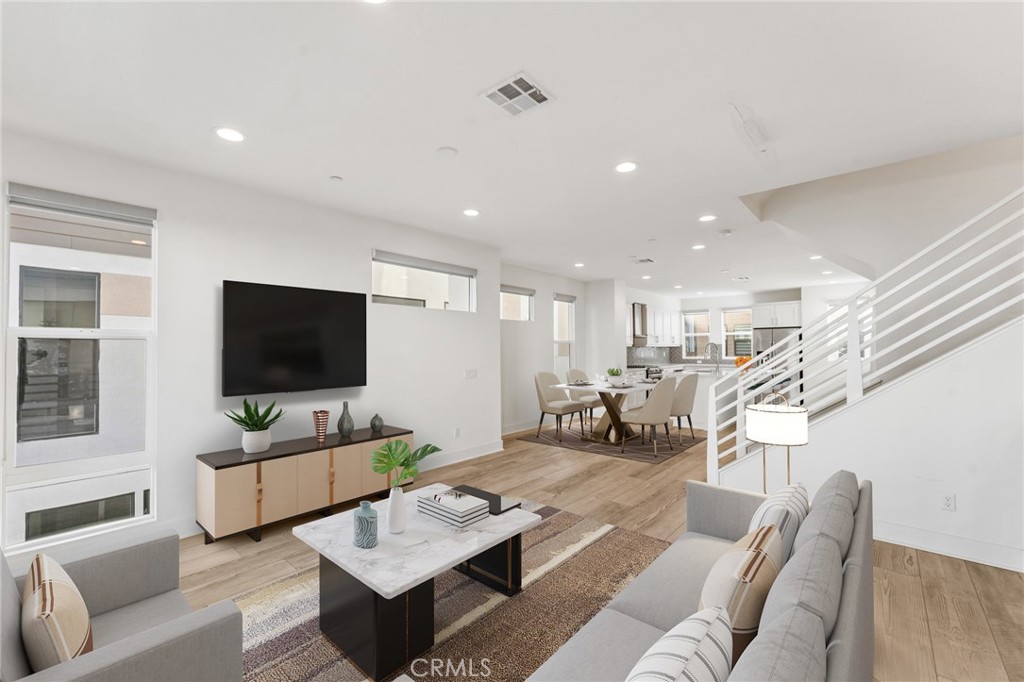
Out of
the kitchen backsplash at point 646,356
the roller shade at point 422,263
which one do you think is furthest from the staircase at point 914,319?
the kitchen backsplash at point 646,356

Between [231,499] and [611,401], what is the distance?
4468 mm

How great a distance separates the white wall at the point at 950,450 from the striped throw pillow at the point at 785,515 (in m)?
1.75

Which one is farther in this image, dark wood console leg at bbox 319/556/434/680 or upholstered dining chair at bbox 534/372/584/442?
upholstered dining chair at bbox 534/372/584/442

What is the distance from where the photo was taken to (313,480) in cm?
340

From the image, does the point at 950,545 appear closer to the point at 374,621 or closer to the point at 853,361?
the point at 853,361

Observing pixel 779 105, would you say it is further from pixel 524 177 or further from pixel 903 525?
pixel 903 525

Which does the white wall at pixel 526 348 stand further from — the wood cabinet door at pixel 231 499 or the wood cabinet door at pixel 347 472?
the wood cabinet door at pixel 231 499

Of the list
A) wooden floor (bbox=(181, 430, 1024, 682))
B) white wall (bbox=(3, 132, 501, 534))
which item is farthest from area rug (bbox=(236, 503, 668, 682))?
white wall (bbox=(3, 132, 501, 534))

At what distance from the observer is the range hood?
9.97 metres

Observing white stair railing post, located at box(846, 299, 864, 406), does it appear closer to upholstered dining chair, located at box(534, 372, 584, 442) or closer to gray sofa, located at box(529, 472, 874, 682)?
gray sofa, located at box(529, 472, 874, 682)

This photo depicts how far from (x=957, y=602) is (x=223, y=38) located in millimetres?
4283

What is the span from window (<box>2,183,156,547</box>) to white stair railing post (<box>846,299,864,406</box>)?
4.87m

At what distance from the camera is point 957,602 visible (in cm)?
230

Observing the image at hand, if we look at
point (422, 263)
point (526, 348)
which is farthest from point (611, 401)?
point (422, 263)
